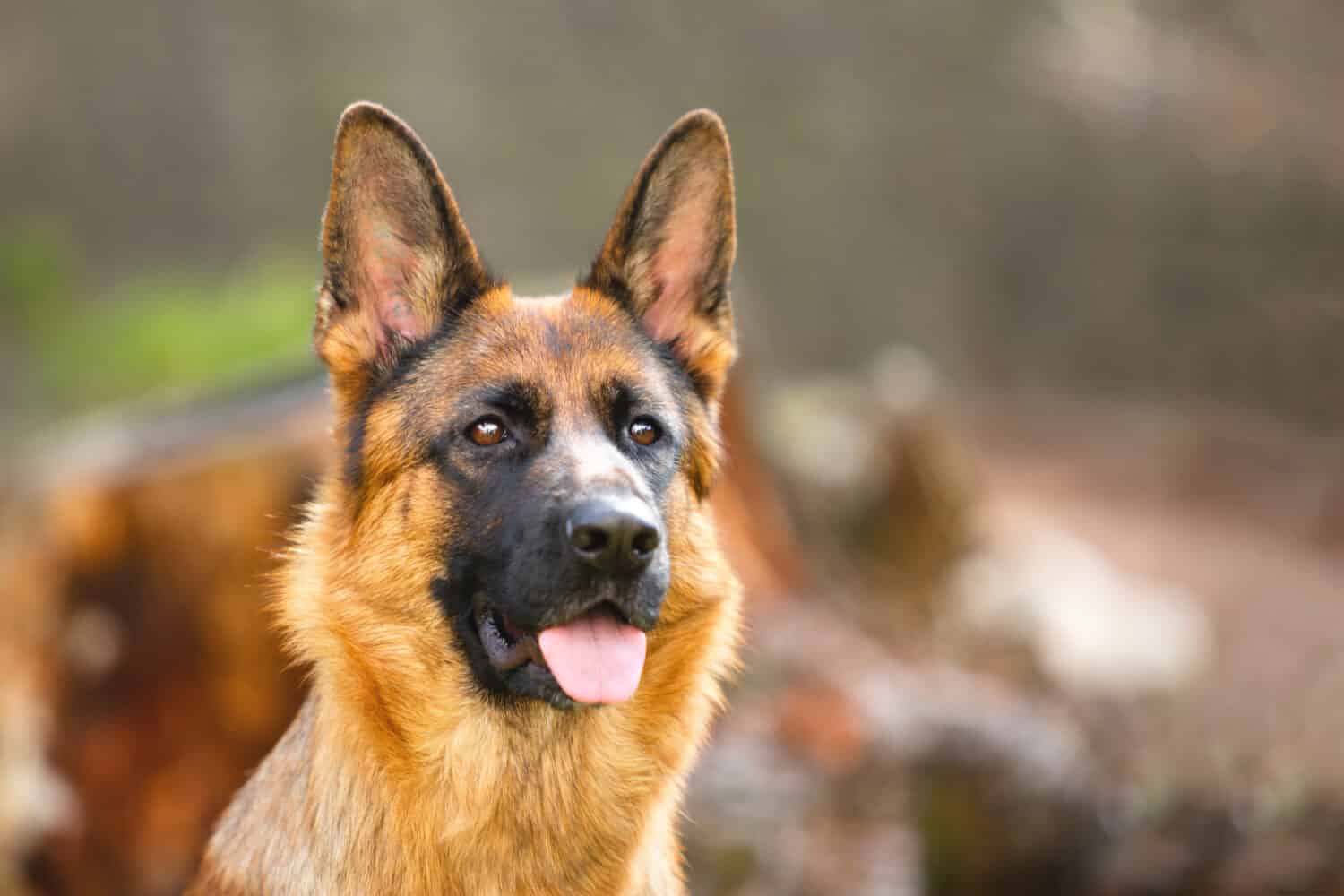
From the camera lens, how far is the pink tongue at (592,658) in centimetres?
305

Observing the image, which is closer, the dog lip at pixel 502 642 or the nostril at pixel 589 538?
the nostril at pixel 589 538

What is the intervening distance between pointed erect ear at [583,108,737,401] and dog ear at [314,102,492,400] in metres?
0.43

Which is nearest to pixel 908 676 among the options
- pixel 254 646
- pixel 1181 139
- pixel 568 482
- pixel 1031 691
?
pixel 1031 691

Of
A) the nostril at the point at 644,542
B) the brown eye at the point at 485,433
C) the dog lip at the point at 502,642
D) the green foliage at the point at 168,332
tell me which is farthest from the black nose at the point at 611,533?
the green foliage at the point at 168,332

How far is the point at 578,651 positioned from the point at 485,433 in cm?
65

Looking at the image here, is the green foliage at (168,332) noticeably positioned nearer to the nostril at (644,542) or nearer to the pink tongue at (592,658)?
the pink tongue at (592,658)

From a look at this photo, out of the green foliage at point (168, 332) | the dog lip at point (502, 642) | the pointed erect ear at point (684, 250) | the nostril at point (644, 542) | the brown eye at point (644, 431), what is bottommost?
the green foliage at point (168, 332)

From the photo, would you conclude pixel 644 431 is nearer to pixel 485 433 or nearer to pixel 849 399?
pixel 485 433

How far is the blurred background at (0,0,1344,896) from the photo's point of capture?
5590mm

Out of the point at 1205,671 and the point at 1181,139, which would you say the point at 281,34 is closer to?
the point at 1181,139

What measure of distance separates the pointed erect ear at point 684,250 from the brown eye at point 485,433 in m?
0.66

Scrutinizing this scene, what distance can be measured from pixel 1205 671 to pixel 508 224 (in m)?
10.4

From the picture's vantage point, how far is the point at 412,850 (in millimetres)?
3068

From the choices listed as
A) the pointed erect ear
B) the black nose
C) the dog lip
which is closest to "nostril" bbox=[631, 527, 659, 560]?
the black nose
